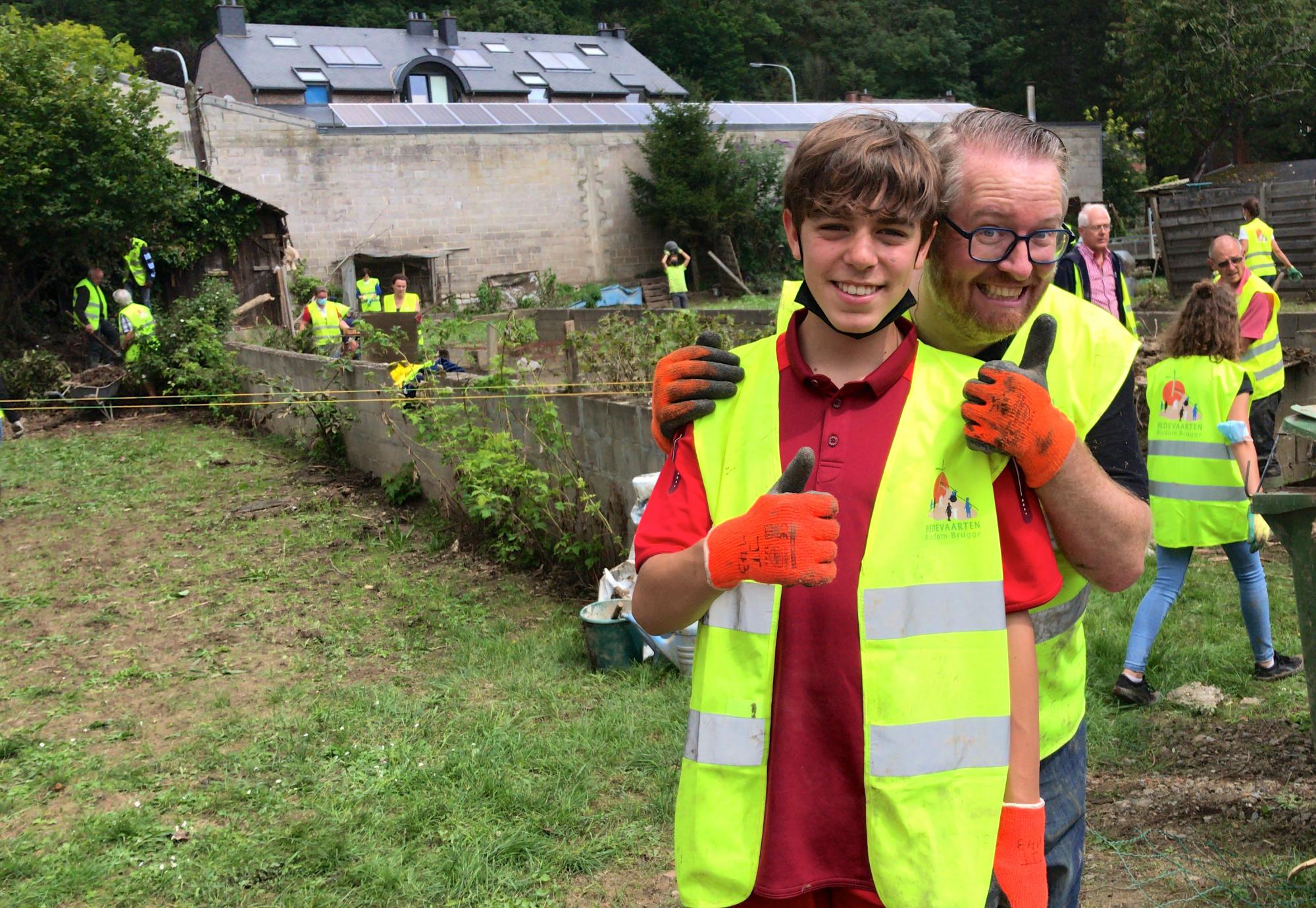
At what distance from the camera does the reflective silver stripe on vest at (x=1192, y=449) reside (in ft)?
16.6

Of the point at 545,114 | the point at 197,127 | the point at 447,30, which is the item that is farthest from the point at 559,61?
the point at 197,127

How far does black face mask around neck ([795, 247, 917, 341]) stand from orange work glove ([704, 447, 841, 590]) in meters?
0.26

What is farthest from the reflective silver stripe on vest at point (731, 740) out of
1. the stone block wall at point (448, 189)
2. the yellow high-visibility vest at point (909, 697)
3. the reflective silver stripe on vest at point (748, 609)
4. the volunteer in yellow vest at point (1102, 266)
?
the stone block wall at point (448, 189)

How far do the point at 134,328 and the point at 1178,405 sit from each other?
46.1ft

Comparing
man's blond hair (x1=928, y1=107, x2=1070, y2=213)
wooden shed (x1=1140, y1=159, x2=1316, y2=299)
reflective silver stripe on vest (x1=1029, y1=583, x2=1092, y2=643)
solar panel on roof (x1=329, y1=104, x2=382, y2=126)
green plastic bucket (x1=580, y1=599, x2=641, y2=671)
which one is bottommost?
green plastic bucket (x1=580, y1=599, x2=641, y2=671)

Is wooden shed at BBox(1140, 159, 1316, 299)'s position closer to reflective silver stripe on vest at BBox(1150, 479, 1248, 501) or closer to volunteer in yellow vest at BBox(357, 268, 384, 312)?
volunteer in yellow vest at BBox(357, 268, 384, 312)

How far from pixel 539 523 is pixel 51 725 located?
2.88 metres

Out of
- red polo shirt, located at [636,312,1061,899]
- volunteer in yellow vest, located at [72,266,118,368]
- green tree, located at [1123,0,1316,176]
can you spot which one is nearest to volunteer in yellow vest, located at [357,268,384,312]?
volunteer in yellow vest, located at [72,266,118,368]

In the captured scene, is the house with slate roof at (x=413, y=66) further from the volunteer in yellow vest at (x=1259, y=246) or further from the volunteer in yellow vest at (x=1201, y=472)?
the volunteer in yellow vest at (x=1201, y=472)

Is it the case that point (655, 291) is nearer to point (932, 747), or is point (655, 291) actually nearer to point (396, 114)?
point (396, 114)

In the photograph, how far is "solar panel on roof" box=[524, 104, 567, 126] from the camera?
31.2 metres

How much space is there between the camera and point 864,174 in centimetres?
179

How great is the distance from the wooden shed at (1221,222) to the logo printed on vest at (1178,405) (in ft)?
43.3

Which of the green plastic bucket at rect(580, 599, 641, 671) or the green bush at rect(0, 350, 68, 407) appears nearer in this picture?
the green plastic bucket at rect(580, 599, 641, 671)
